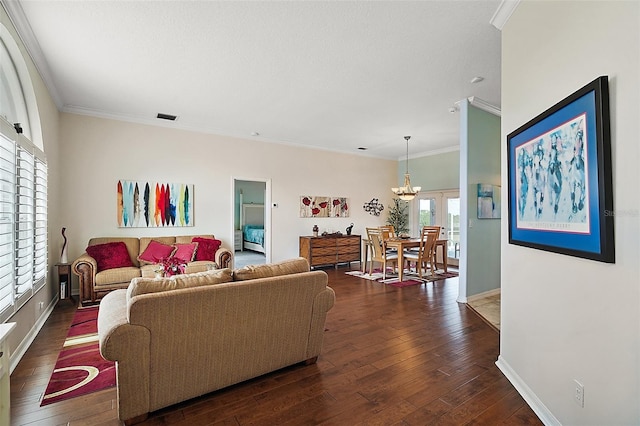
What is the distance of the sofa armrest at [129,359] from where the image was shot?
1676 millimetres

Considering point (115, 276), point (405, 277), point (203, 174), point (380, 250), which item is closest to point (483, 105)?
point (380, 250)

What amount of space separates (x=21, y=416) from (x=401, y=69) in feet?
14.0

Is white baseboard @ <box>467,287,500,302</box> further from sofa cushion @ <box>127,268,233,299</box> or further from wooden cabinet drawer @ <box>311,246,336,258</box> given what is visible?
sofa cushion @ <box>127,268,233,299</box>

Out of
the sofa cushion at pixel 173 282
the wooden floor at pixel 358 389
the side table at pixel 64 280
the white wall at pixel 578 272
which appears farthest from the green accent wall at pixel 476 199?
the side table at pixel 64 280

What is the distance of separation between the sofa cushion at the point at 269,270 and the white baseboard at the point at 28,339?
6.78 feet

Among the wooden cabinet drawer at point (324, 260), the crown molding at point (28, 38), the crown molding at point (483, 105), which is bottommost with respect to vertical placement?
the wooden cabinet drawer at point (324, 260)

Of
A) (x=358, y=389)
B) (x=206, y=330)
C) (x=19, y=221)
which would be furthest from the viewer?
(x=19, y=221)

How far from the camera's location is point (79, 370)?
2.45 meters

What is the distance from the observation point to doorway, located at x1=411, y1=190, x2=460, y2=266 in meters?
7.49

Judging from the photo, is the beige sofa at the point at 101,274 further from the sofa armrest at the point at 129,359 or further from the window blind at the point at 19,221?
the sofa armrest at the point at 129,359

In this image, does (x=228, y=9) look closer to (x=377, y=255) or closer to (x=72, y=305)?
(x=72, y=305)

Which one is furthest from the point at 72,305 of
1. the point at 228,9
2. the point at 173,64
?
the point at 228,9

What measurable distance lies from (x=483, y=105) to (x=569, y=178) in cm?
326

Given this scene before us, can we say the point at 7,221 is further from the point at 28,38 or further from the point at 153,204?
the point at 153,204
